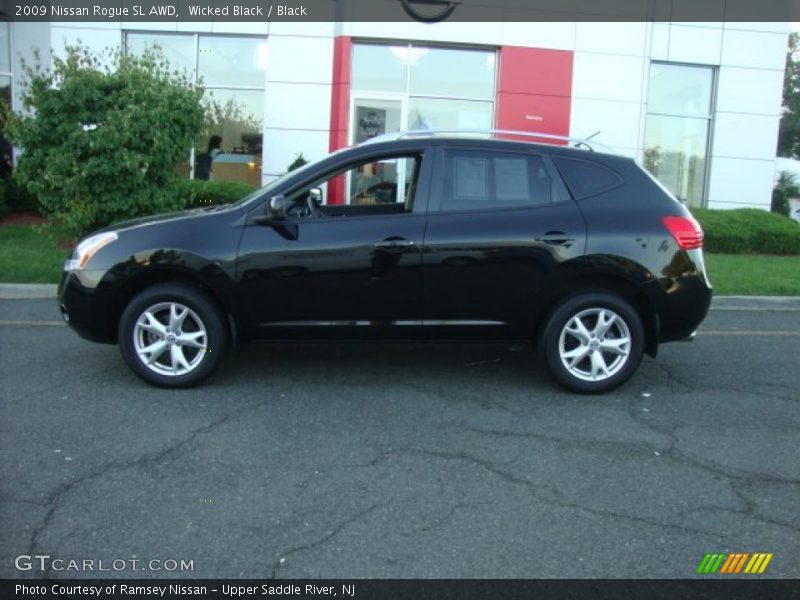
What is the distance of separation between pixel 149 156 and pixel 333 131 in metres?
4.82

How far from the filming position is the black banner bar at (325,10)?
44.7ft

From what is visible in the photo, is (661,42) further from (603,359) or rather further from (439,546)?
(439,546)

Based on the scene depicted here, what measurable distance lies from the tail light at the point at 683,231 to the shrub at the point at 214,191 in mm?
7734

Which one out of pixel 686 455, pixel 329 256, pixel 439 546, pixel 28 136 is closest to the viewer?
pixel 439 546

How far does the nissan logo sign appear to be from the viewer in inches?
538

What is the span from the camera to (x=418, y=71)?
14078 millimetres

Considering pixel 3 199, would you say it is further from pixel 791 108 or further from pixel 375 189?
pixel 791 108

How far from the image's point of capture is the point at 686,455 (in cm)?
433

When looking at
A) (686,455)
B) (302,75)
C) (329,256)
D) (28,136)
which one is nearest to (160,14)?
(302,75)

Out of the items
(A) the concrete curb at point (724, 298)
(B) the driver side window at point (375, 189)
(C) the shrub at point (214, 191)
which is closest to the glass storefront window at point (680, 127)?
(A) the concrete curb at point (724, 298)

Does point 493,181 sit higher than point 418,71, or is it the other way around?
point 418,71

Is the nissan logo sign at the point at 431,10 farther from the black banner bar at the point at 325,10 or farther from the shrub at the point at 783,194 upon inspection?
the shrub at the point at 783,194

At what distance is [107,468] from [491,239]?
2800 millimetres
